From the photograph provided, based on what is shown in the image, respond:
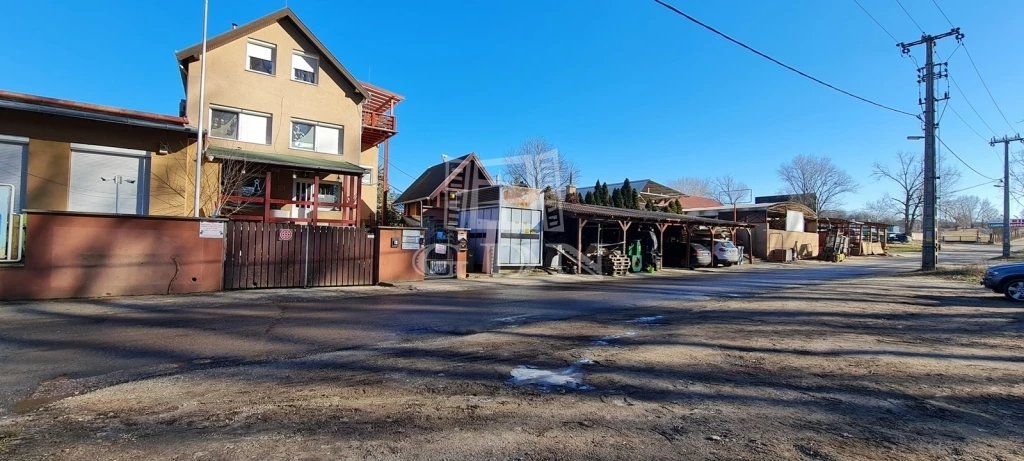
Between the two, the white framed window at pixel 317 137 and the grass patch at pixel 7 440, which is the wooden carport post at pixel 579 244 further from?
the grass patch at pixel 7 440

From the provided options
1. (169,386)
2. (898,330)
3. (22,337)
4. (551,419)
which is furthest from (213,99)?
(898,330)

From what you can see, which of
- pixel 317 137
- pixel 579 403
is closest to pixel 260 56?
pixel 317 137

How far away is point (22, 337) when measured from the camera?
24.7 ft

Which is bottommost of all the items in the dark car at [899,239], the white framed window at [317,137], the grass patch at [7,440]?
the grass patch at [7,440]

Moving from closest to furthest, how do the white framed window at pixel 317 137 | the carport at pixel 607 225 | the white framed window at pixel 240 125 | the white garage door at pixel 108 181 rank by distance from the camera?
the white garage door at pixel 108 181 → the white framed window at pixel 240 125 → the white framed window at pixel 317 137 → the carport at pixel 607 225

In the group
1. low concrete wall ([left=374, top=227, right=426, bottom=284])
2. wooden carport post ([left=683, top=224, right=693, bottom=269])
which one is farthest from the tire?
low concrete wall ([left=374, top=227, right=426, bottom=284])

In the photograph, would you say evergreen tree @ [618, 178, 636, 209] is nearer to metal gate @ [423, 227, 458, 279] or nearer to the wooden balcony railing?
the wooden balcony railing

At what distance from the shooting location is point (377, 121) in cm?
2575

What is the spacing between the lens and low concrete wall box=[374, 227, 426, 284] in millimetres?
15977

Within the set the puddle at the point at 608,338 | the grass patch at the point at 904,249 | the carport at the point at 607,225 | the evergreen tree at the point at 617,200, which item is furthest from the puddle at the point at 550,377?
the grass patch at the point at 904,249

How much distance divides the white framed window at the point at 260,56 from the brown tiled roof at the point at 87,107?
15.9ft

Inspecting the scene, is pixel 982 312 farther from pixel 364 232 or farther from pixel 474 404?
pixel 364 232

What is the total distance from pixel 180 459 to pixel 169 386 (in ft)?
7.17

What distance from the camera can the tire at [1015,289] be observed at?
12.2 meters
